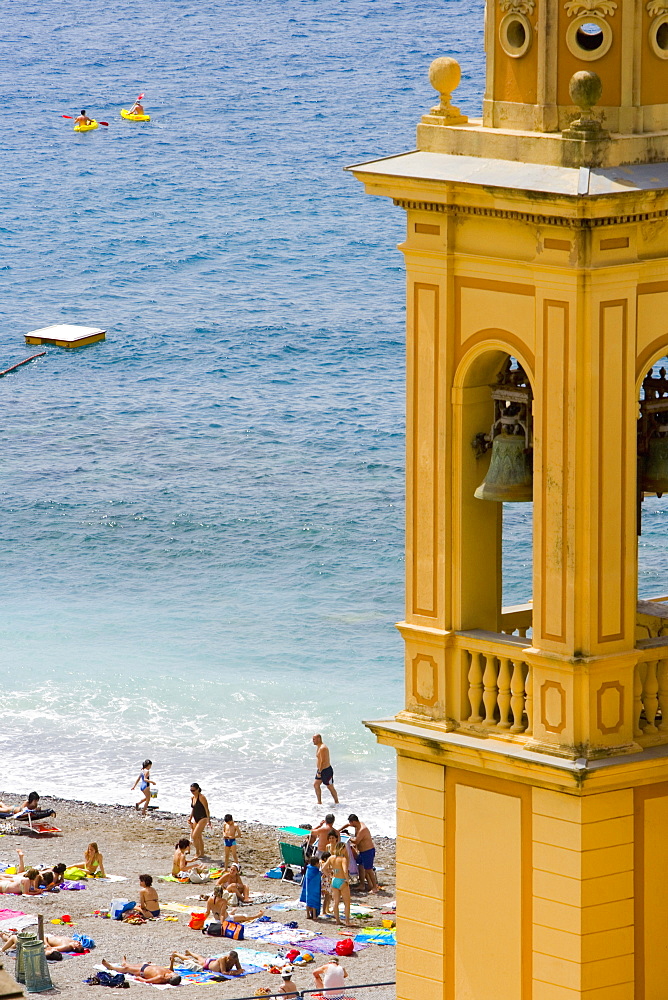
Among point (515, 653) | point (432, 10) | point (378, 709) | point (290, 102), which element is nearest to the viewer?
point (515, 653)

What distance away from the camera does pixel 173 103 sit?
137m

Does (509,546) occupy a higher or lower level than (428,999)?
lower

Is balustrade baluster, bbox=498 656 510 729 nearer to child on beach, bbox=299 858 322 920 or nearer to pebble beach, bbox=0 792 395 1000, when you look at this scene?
pebble beach, bbox=0 792 395 1000

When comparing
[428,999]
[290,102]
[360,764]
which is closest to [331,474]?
[360,764]

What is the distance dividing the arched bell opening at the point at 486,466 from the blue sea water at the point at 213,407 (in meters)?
22.4

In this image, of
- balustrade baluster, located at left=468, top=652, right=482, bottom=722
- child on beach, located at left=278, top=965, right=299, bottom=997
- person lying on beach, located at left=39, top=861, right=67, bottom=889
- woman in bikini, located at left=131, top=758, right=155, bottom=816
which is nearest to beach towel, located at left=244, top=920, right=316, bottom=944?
child on beach, located at left=278, top=965, right=299, bottom=997

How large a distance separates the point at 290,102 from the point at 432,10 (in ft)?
76.5

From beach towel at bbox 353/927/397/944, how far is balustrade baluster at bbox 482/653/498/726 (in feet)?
50.3

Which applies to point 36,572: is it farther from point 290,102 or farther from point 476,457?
point 290,102

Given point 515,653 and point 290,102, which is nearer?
point 515,653

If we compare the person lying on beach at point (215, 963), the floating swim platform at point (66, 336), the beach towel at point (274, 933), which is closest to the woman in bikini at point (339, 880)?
the beach towel at point (274, 933)

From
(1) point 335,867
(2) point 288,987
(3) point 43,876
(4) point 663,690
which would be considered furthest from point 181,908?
(4) point 663,690

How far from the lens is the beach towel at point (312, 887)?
29.5 metres

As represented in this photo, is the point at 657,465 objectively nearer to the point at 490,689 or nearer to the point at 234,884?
the point at 490,689
